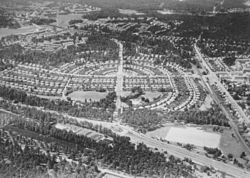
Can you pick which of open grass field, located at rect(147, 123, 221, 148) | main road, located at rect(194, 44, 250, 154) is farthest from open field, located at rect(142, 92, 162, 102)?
open grass field, located at rect(147, 123, 221, 148)

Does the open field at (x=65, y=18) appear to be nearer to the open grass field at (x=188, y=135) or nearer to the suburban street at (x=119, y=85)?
the suburban street at (x=119, y=85)

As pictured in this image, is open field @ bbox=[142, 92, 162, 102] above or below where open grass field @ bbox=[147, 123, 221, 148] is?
above

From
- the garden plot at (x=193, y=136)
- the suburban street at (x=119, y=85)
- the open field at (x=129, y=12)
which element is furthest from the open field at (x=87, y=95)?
the open field at (x=129, y=12)

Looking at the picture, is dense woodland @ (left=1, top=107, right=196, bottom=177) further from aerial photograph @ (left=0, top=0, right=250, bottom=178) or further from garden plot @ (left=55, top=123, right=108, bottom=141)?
garden plot @ (left=55, top=123, right=108, bottom=141)

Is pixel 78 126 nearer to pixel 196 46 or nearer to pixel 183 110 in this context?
pixel 183 110

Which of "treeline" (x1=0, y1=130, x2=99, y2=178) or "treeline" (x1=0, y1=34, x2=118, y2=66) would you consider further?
"treeline" (x1=0, y1=34, x2=118, y2=66)

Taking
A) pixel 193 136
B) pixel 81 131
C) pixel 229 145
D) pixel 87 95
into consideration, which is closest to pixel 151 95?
pixel 87 95

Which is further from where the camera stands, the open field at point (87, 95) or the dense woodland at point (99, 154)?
the open field at point (87, 95)
